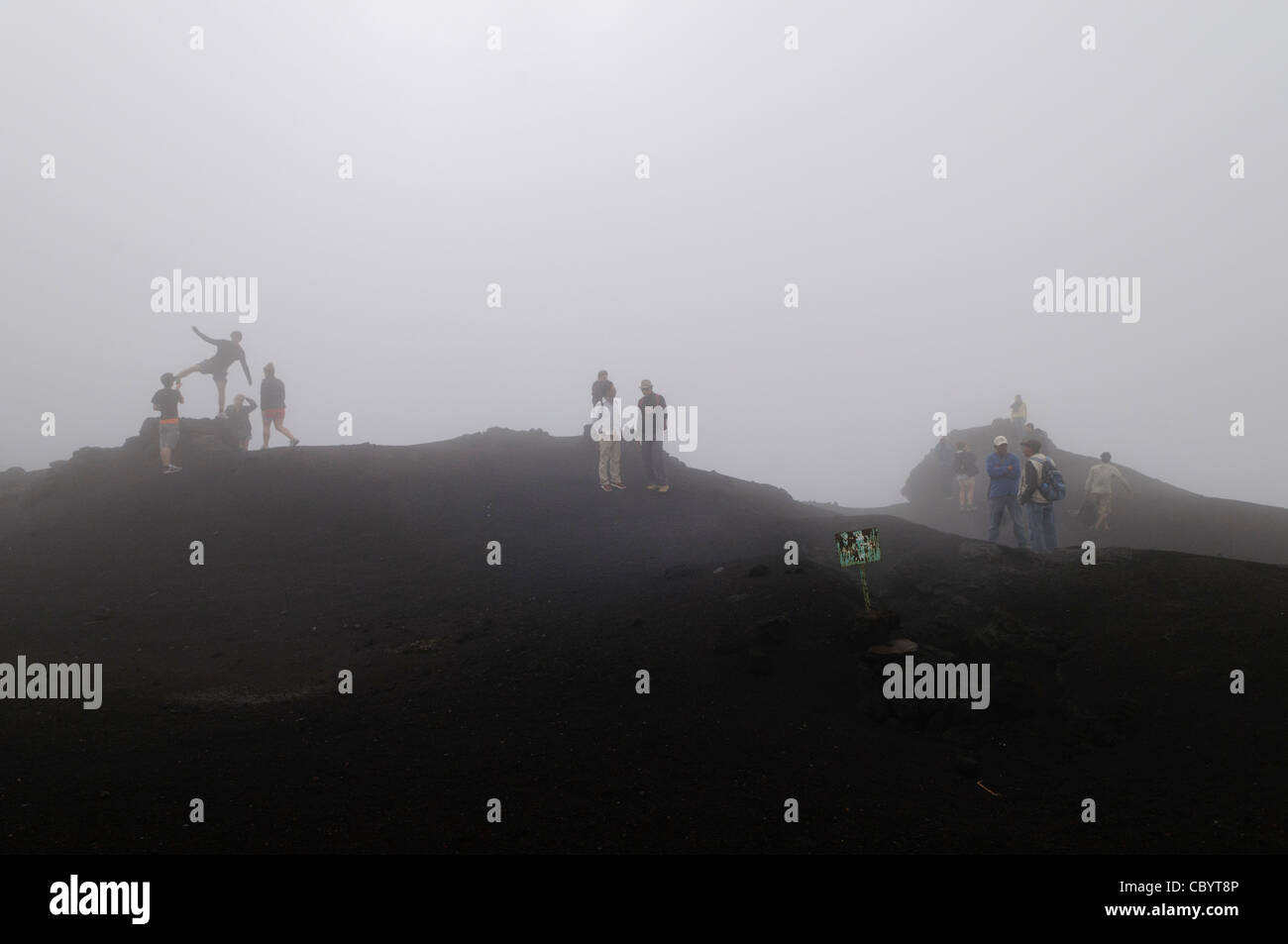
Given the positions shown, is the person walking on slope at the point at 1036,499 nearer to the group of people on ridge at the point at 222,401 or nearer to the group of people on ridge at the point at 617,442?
the group of people on ridge at the point at 617,442

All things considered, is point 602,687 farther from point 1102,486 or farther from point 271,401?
point 1102,486

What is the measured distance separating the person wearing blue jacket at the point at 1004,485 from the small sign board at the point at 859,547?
25.0ft

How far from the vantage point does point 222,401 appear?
24.5 meters

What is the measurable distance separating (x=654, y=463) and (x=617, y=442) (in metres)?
1.33

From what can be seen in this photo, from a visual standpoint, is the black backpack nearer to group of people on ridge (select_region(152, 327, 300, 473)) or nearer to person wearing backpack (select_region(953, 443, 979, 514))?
person wearing backpack (select_region(953, 443, 979, 514))

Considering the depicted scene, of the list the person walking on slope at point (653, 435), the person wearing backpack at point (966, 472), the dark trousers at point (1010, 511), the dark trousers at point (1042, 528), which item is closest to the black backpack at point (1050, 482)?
the dark trousers at point (1042, 528)

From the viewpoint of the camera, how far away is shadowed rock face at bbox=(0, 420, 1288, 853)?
7633 mm

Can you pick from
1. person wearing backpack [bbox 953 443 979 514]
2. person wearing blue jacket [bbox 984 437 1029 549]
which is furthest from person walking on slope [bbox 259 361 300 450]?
person wearing backpack [bbox 953 443 979 514]

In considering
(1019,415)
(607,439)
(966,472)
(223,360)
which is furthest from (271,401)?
(1019,415)

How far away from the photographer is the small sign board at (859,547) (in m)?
11.6

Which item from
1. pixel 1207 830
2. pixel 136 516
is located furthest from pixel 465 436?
pixel 1207 830

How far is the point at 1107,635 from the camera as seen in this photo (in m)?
11.7

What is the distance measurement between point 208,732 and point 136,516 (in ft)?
37.6

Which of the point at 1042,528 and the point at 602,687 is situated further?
the point at 1042,528
